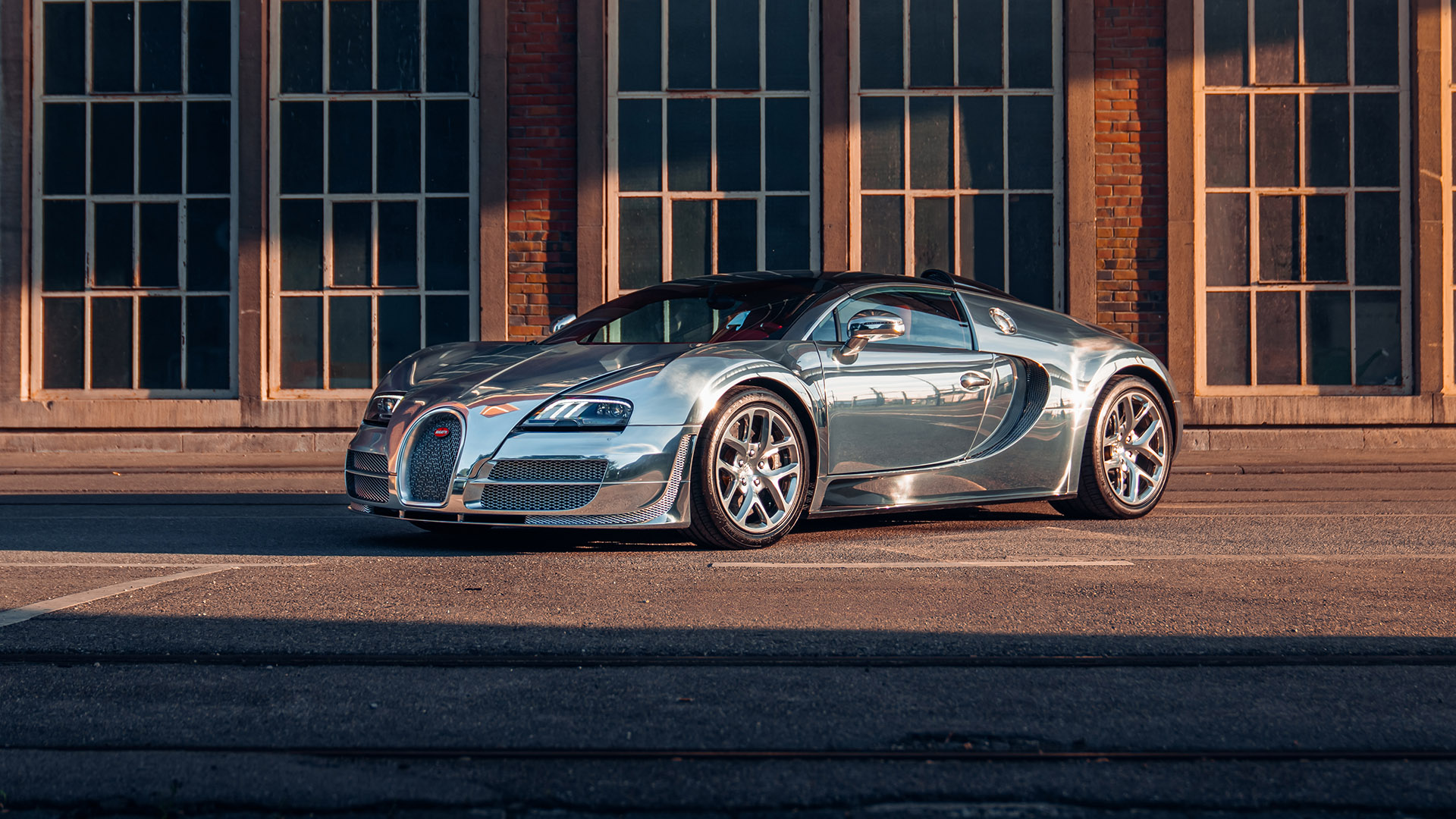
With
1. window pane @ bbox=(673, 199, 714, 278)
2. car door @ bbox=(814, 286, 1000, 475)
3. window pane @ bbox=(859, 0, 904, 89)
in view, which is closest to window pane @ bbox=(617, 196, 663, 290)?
window pane @ bbox=(673, 199, 714, 278)

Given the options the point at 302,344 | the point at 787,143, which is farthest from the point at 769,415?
the point at 302,344

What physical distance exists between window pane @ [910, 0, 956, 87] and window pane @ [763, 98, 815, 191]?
32 cm

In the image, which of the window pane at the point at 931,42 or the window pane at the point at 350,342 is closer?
the window pane at the point at 931,42

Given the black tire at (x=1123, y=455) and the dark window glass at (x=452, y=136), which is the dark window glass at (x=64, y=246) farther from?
the black tire at (x=1123, y=455)

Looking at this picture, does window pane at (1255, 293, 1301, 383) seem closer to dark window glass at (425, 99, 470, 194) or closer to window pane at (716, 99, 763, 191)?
window pane at (716, 99, 763, 191)

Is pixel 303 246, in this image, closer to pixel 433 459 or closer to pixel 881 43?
pixel 881 43

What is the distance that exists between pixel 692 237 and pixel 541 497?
8.34 meters

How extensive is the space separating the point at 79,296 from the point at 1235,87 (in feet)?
38.8

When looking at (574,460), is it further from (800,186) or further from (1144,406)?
(800,186)

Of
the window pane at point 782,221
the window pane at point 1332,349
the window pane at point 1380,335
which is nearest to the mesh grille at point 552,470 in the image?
the window pane at point 782,221

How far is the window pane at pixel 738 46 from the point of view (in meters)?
13.3

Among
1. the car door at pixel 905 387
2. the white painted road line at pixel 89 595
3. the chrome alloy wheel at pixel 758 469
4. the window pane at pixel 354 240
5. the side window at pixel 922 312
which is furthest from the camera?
the window pane at pixel 354 240

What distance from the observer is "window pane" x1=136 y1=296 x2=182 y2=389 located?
13547 mm

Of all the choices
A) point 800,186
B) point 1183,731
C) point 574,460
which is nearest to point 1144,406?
point 574,460
